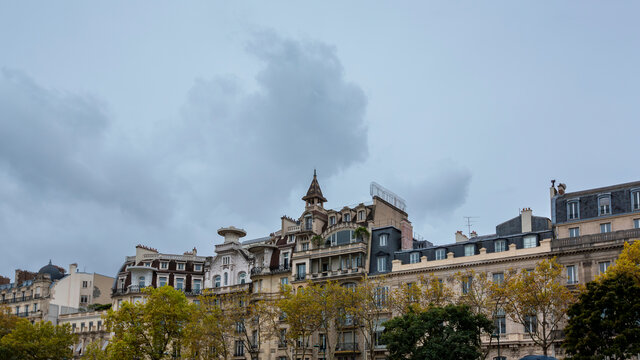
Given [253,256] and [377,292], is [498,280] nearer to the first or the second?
[377,292]

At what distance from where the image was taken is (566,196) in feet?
226

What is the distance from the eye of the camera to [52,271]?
118062 mm

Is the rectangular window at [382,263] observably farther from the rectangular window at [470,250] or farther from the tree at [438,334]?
the tree at [438,334]

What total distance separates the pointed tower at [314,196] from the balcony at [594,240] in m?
33.3

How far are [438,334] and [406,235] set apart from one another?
77.7 ft

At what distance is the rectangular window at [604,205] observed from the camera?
66.0 meters

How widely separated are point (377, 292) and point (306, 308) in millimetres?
6726

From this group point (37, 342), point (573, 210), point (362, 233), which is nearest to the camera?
point (573, 210)

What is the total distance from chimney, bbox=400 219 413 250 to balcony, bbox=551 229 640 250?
59.9 ft

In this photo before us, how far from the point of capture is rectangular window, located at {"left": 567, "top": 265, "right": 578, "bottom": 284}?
209ft

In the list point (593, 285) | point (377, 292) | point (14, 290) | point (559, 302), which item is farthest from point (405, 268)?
point (14, 290)

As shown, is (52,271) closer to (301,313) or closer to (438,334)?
(301,313)

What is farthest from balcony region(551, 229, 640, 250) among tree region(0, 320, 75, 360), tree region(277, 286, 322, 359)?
tree region(0, 320, 75, 360)

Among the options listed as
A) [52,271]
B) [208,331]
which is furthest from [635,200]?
[52,271]
